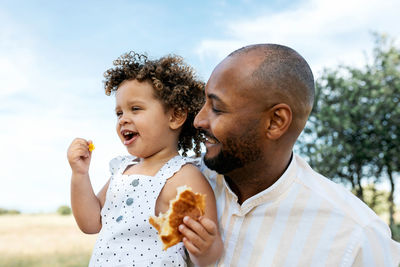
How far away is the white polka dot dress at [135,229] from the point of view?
2413 mm

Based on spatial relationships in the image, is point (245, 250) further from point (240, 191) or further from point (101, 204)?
point (101, 204)

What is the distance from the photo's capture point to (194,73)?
10.2 feet

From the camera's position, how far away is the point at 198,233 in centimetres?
205

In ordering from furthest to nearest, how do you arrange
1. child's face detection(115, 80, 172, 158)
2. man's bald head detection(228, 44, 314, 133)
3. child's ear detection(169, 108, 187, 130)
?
child's ear detection(169, 108, 187, 130) < child's face detection(115, 80, 172, 158) < man's bald head detection(228, 44, 314, 133)

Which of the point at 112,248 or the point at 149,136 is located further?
the point at 149,136

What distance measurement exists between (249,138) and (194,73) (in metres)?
1.03

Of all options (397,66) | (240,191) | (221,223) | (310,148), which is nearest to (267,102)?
(240,191)

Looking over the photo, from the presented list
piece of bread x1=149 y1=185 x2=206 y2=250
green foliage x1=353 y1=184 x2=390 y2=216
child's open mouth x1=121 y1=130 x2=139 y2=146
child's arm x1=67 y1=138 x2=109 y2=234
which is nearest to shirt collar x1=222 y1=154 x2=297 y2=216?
piece of bread x1=149 y1=185 x2=206 y2=250

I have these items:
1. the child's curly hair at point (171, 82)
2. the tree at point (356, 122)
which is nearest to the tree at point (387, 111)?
the tree at point (356, 122)

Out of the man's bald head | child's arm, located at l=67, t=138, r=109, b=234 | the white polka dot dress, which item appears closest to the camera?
the man's bald head

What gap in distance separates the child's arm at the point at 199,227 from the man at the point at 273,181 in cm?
14

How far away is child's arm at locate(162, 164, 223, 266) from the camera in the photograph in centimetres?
204

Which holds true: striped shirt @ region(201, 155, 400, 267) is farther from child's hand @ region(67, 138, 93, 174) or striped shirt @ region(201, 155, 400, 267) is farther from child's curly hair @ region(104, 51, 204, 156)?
child's hand @ region(67, 138, 93, 174)

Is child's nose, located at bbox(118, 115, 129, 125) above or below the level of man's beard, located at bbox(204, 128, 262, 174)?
above
